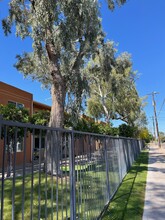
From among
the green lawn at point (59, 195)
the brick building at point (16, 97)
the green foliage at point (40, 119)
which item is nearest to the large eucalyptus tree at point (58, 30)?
the green foliage at point (40, 119)

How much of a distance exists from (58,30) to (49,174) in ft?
26.0

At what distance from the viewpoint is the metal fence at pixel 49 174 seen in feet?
7.14

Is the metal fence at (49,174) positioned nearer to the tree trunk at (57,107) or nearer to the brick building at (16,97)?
the tree trunk at (57,107)

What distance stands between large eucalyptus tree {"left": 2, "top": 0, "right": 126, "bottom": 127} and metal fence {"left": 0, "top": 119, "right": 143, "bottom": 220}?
5143mm

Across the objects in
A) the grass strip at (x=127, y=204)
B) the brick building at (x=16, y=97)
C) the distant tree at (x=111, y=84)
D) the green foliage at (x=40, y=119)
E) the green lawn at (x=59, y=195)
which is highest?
the distant tree at (x=111, y=84)

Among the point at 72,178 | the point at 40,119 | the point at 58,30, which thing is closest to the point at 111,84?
the point at 40,119

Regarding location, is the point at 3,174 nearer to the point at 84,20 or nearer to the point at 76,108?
the point at 84,20

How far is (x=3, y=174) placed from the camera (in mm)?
1909

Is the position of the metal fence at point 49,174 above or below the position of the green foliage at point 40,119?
below

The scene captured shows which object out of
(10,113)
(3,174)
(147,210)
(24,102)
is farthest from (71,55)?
(3,174)

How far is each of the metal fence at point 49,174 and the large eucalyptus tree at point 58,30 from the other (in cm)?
514

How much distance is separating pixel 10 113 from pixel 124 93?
17.9 m

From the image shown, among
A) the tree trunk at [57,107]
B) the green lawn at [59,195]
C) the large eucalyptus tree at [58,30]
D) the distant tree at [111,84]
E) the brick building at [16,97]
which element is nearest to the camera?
the green lawn at [59,195]

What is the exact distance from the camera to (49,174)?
291 cm
